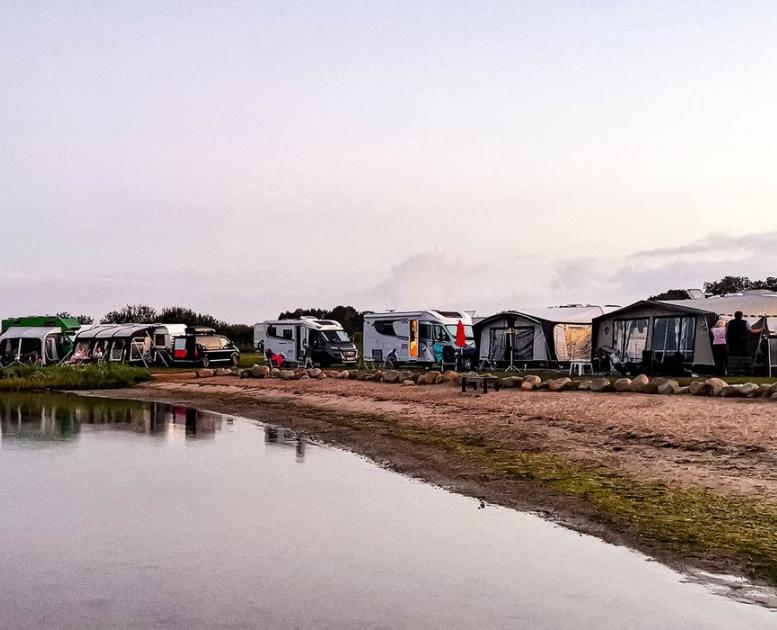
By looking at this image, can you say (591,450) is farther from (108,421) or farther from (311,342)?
(311,342)

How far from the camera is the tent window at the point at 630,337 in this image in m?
31.3

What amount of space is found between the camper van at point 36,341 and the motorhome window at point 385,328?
71.6ft

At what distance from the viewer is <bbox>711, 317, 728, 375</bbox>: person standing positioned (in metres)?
28.2

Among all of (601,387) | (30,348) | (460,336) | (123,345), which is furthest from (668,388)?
(30,348)

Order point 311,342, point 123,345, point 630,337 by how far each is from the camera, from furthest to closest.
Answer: point 123,345, point 311,342, point 630,337

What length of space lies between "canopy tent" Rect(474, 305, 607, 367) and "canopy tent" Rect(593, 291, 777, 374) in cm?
169

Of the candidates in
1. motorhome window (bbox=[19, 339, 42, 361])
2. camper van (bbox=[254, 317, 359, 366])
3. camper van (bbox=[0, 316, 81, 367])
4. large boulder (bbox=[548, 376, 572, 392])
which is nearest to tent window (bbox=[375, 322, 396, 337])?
camper van (bbox=[254, 317, 359, 366])

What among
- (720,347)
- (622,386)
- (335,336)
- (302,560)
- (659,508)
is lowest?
(302,560)

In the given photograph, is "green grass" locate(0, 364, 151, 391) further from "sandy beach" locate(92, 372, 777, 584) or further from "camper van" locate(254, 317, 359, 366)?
"sandy beach" locate(92, 372, 777, 584)

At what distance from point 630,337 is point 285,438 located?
14.7 meters

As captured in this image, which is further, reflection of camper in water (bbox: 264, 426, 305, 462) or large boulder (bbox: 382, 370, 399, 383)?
large boulder (bbox: 382, 370, 399, 383)

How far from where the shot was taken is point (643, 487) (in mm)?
12742

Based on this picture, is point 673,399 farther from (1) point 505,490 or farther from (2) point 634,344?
(2) point 634,344

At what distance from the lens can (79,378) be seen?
4344 cm
